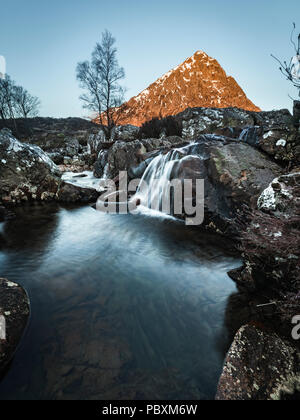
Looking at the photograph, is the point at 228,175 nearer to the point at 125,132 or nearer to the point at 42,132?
the point at 125,132

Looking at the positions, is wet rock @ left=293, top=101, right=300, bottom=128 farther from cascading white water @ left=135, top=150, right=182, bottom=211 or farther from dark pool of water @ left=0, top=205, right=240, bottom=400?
dark pool of water @ left=0, top=205, right=240, bottom=400

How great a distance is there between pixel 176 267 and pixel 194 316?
4.24 feet

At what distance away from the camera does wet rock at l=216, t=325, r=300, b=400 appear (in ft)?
5.28

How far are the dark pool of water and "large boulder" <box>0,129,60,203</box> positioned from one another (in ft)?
11.2

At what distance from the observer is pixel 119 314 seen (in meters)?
2.69

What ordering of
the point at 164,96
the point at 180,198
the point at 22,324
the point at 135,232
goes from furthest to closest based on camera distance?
the point at 164,96 < the point at 180,198 < the point at 135,232 < the point at 22,324

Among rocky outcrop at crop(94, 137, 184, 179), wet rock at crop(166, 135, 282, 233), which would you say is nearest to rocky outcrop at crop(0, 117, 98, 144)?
rocky outcrop at crop(94, 137, 184, 179)

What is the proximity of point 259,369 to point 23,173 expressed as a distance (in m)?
9.79

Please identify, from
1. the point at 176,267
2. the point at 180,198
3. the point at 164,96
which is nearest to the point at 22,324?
the point at 176,267

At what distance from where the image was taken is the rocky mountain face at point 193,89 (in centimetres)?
6084

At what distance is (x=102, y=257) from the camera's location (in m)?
4.36

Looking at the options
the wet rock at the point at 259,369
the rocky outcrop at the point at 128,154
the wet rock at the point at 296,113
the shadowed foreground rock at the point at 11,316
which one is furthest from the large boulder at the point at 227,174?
the shadowed foreground rock at the point at 11,316

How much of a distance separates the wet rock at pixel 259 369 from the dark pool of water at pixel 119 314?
0.88 ft

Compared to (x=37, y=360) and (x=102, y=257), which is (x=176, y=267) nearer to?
(x=102, y=257)
